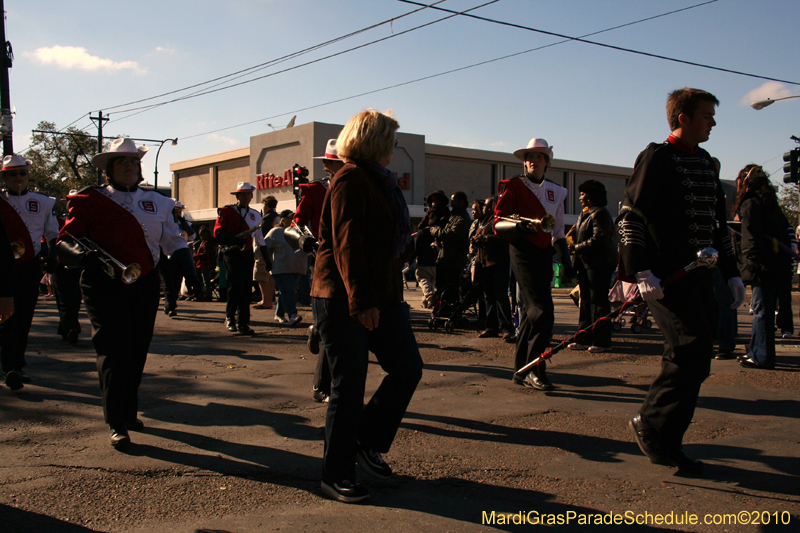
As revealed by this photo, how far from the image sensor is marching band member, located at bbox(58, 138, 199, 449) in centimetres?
418

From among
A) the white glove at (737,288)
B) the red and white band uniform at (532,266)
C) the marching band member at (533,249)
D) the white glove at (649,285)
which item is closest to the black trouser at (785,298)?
the marching band member at (533,249)

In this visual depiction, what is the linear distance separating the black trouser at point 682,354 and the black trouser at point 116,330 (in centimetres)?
316

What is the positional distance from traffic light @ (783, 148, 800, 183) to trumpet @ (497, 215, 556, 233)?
53.3 ft

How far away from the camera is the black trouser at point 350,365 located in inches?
128

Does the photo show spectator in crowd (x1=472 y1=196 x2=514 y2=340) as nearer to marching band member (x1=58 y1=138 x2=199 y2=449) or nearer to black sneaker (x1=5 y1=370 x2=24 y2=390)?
marching band member (x1=58 y1=138 x2=199 y2=449)

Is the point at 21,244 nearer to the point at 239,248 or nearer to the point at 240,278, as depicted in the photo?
the point at 239,248

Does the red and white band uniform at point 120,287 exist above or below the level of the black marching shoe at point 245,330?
above

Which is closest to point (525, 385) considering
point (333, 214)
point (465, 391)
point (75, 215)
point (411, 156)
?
point (465, 391)

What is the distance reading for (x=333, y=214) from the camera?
3221mm

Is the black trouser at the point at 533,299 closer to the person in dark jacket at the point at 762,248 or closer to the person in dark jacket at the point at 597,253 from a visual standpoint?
the person in dark jacket at the point at 597,253

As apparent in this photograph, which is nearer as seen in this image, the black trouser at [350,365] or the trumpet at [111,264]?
the black trouser at [350,365]

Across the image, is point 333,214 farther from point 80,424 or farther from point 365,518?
point 80,424

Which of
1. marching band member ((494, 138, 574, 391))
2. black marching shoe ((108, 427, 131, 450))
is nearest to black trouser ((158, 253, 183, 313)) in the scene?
marching band member ((494, 138, 574, 391))

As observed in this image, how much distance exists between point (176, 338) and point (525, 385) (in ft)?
17.2
